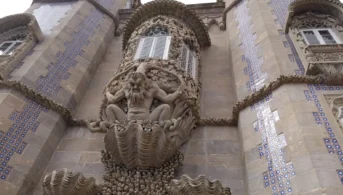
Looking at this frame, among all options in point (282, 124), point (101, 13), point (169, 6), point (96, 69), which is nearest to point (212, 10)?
point (169, 6)

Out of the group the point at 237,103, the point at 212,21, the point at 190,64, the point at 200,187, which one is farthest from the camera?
the point at 212,21

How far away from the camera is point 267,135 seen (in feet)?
19.9

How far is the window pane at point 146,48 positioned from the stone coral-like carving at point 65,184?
371cm

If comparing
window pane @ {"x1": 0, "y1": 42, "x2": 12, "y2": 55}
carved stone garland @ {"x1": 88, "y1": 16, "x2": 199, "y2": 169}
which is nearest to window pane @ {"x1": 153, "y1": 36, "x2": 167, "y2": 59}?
carved stone garland @ {"x1": 88, "y1": 16, "x2": 199, "y2": 169}

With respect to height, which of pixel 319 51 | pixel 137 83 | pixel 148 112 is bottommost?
pixel 148 112

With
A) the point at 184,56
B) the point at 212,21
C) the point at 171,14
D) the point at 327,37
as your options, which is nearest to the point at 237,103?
the point at 184,56

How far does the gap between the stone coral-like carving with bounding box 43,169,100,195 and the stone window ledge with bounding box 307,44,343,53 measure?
5.80m

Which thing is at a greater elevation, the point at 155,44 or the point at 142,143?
the point at 155,44

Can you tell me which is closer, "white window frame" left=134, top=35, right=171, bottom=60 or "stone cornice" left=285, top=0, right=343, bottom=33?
"white window frame" left=134, top=35, right=171, bottom=60

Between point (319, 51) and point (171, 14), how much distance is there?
4726mm

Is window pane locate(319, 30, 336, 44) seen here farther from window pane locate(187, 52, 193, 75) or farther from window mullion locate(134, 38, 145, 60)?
window mullion locate(134, 38, 145, 60)

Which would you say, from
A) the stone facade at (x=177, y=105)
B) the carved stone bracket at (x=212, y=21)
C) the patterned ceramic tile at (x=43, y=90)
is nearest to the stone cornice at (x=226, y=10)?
the carved stone bracket at (x=212, y=21)

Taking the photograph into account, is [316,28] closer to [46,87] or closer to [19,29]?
[46,87]

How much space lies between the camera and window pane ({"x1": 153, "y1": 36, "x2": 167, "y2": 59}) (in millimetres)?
8354
